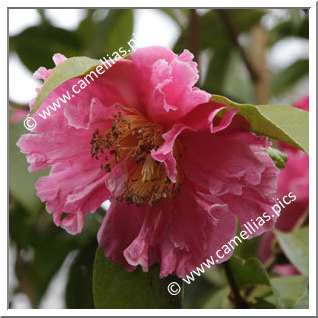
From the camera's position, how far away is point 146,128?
675 millimetres

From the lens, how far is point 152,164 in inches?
27.0

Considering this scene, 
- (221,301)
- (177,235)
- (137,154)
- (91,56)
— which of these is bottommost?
(221,301)

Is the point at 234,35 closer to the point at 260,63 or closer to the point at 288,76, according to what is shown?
the point at 260,63

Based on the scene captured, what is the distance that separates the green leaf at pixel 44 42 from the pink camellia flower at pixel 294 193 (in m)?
0.57

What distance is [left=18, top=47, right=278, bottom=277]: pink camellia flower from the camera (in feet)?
2.02

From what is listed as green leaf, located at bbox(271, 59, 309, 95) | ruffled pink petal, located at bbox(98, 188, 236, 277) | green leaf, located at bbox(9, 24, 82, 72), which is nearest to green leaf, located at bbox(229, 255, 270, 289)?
ruffled pink petal, located at bbox(98, 188, 236, 277)

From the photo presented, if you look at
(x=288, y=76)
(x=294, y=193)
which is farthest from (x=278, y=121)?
(x=288, y=76)

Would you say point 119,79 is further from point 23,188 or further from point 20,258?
point 20,258

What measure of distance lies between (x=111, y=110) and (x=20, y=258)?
72 centimetres

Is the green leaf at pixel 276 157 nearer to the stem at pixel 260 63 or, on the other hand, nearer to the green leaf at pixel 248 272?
the green leaf at pixel 248 272

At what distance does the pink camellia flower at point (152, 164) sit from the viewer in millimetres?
617

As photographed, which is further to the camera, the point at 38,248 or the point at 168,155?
the point at 38,248

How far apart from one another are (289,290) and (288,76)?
2.74 ft

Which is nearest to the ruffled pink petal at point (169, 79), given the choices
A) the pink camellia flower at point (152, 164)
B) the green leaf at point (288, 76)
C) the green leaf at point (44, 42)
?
the pink camellia flower at point (152, 164)
